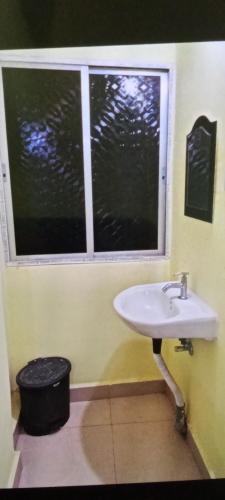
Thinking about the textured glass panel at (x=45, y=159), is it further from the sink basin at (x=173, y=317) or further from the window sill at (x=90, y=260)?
the sink basin at (x=173, y=317)

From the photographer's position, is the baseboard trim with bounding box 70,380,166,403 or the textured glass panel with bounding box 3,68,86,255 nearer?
the textured glass panel with bounding box 3,68,86,255

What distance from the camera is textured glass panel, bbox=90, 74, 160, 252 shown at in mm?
1724

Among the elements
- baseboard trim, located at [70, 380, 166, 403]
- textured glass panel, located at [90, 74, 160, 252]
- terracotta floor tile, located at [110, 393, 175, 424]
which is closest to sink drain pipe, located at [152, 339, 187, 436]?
terracotta floor tile, located at [110, 393, 175, 424]

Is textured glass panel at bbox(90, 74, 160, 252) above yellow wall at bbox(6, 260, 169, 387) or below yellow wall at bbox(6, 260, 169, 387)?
above

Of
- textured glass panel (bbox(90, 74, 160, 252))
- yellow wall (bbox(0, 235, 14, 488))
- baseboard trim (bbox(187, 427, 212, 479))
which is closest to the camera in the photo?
yellow wall (bbox(0, 235, 14, 488))

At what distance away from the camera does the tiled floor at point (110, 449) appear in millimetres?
1436

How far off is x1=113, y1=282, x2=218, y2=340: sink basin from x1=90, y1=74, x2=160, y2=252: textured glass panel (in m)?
0.42

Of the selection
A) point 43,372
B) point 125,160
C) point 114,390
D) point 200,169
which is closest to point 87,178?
point 125,160

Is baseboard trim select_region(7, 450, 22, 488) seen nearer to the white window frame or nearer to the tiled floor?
the tiled floor

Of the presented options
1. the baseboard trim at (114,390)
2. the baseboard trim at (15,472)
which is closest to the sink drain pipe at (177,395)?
→ the baseboard trim at (114,390)

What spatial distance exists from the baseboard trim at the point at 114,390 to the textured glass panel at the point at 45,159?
934 mm

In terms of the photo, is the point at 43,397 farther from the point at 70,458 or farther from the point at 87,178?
the point at 87,178

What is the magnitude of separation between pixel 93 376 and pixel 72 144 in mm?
1498

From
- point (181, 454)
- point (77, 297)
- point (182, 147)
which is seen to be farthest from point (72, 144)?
point (181, 454)
